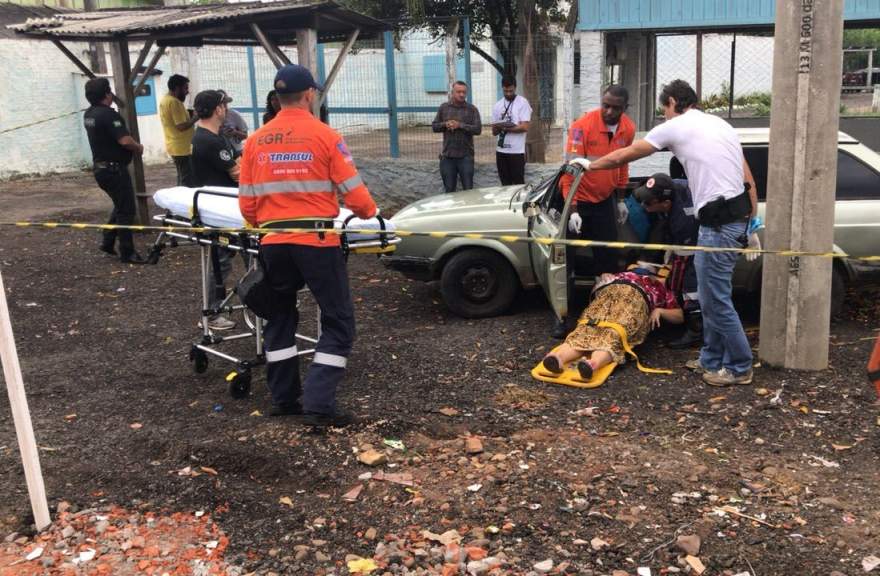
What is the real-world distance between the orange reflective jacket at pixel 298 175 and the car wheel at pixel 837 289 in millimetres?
3770

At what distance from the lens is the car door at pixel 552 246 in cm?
603

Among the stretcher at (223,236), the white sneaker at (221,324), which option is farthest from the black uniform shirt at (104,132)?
the stretcher at (223,236)

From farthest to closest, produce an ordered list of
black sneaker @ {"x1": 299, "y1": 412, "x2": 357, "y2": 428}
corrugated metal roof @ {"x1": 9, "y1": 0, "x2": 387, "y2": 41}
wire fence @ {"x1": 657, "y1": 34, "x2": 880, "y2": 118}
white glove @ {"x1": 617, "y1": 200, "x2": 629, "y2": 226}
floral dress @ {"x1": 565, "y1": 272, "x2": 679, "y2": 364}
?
wire fence @ {"x1": 657, "y1": 34, "x2": 880, "y2": 118} → corrugated metal roof @ {"x1": 9, "y1": 0, "x2": 387, "y2": 41} → white glove @ {"x1": 617, "y1": 200, "x2": 629, "y2": 226} → floral dress @ {"x1": 565, "y1": 272, "x2": 679, "y2": 364} → black sneaker @ {"x1": 299, "y1": 412, "x2": 357, "y2": 428}

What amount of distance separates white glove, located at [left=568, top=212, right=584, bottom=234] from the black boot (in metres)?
1.03

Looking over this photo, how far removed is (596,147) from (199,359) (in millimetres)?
3526

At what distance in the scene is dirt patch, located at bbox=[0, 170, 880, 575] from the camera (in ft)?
12.0

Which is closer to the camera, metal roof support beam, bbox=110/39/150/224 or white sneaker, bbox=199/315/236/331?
white sneaker, bbox=199/315/236/331

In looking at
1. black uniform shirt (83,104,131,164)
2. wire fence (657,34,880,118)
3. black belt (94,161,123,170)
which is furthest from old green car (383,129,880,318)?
wire fence (657,34,880,118)

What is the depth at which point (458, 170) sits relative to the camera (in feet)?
36.1

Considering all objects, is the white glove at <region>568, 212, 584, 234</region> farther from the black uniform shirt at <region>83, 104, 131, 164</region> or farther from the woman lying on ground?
the black uniform shirt at <region>83, 104, 131, 164</region>

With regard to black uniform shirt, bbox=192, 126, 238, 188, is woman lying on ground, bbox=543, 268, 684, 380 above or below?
below

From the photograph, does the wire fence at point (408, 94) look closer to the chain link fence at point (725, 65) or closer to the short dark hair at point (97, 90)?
the chain link fence at point (725, 65)

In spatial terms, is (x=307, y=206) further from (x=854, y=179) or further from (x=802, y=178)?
(x=854, y=179)

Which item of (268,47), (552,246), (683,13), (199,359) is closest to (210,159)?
(199,359)
